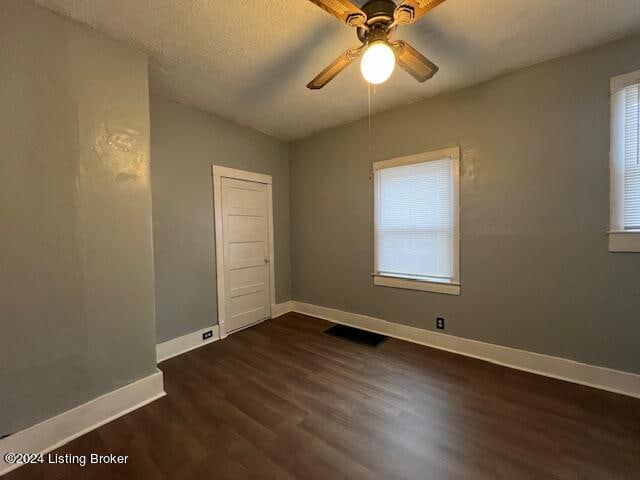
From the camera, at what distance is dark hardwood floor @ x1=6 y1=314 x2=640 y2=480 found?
1362 mm

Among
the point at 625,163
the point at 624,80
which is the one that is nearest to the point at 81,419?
the point at 625,163

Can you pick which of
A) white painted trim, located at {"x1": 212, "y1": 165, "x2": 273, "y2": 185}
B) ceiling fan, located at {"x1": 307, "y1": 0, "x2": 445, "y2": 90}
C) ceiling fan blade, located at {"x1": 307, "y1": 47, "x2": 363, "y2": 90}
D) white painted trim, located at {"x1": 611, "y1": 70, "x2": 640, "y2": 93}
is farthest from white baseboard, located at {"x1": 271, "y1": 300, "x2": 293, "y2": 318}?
white painted trim, located at {"x1": 611, "y1": 70, "x2": 640, "y2": 93}

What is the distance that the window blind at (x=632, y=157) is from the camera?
182cm

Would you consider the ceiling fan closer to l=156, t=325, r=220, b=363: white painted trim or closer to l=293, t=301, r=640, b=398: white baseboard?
l=293, t=301, r=640, b=398: white baseboard

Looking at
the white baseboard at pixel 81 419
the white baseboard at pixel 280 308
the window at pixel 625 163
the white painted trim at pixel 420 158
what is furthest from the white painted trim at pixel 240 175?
the window at pixel 625 163

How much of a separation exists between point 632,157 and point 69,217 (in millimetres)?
3830

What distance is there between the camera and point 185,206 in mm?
2746

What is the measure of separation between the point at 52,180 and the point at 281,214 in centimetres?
256

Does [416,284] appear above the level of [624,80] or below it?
below

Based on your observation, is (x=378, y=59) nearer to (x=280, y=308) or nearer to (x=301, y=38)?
(x=301, y=38)

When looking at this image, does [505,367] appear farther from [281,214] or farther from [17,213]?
[17,213]

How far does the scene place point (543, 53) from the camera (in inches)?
78.8

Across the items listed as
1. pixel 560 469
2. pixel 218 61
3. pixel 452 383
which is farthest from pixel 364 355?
pixel 218 61

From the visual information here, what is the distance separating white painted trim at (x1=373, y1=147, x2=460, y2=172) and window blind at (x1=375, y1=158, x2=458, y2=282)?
39 mm
